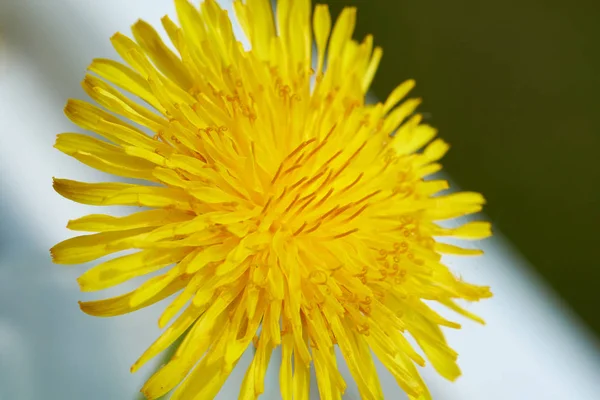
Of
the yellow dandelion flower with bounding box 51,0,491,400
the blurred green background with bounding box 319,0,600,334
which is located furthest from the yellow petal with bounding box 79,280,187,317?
the blurred green background with bounding box 319,0,600,334

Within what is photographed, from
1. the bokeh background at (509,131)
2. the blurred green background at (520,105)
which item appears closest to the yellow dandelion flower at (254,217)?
the bokeh background at (509,131)

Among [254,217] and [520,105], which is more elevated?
[520,105]

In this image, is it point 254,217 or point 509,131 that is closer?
point 254,217

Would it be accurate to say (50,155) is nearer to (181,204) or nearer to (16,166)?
(16,166)

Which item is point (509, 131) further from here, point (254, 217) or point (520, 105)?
point (254, 217)

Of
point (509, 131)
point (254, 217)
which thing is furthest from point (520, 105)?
point (254, 217)

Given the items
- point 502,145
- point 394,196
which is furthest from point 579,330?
point 394,196
